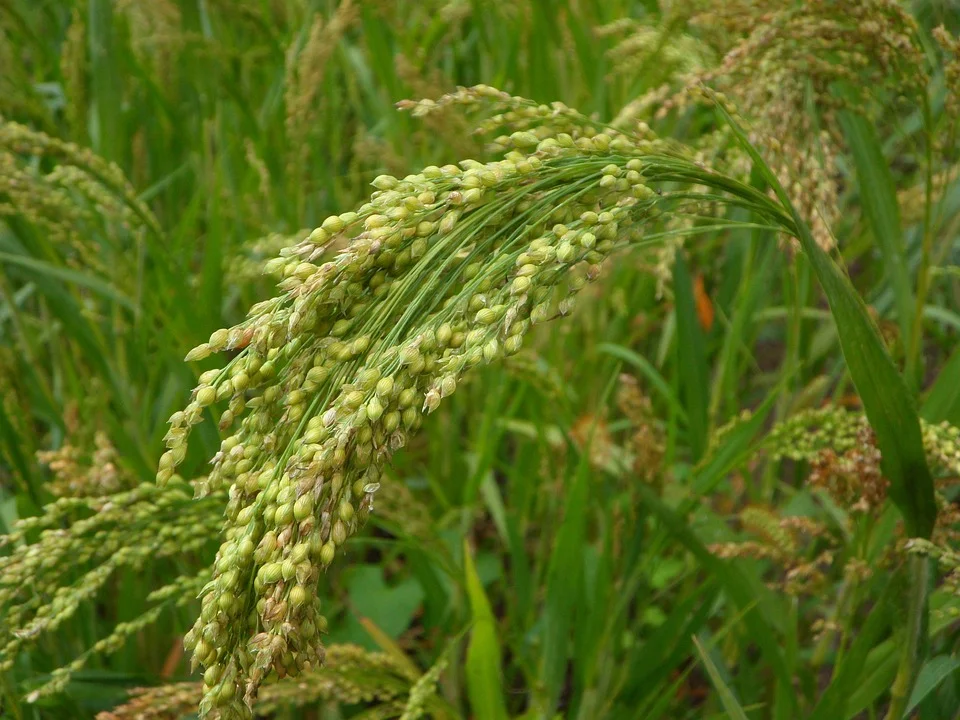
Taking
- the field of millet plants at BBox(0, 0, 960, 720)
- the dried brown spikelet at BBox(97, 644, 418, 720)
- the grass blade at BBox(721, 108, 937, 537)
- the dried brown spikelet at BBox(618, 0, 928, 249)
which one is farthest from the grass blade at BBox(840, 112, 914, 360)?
the dried brown spikelet at BBox(97, 644, 418, 720)

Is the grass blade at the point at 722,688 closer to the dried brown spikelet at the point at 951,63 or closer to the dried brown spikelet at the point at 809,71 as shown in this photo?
the dried brown spikelet at the point at 809,71

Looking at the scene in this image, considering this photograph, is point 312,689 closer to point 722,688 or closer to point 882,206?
point 722,688

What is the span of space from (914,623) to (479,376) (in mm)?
1473

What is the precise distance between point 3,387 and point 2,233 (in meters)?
0.39

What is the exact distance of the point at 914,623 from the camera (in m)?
1.24

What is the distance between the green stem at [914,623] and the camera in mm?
1231

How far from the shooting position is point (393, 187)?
0.94 metres

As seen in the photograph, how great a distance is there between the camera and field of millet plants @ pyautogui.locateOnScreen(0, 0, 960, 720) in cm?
90

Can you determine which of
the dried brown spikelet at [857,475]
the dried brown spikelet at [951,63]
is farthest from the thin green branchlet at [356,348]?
the dried brown spikelet at [857,475]

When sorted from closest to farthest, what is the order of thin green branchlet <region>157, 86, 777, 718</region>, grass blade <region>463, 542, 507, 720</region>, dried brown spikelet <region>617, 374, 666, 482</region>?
thin green branchlet <region>157, 86, 777, 718</region>
grass blade <region>463, 542, 507, 720</region>
dried brown spikelet <region>617, 374, 666, 482</region>

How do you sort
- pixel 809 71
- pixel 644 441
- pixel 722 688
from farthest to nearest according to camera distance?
pixel 644 441 < pixel 809 71 < pixel 722 688

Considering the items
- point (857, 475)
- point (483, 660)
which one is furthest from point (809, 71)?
point (483, 660)

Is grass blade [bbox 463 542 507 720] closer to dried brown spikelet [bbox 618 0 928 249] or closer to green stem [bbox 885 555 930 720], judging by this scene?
green stem [bbox 885 555 930 720]

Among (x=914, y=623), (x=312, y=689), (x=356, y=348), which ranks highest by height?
(x=356, y=348)
